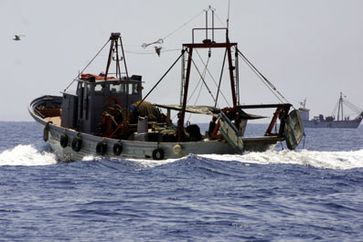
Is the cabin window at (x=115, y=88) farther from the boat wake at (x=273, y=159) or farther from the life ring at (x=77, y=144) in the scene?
the boat wake at (x=273, y=159)

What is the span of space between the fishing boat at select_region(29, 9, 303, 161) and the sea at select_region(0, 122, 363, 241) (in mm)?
985

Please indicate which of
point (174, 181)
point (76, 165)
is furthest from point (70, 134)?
point (174, 181)

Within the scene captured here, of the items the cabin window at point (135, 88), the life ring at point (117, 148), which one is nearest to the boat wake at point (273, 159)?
the life ring at point (117, 148)

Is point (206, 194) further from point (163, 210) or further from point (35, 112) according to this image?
point (35, 112)

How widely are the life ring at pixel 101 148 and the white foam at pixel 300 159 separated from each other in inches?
208

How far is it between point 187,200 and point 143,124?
15035mm

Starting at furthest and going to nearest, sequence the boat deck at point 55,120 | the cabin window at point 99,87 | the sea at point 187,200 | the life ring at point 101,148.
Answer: the boat deck at point 55,120 < the cabin window at point 99,87 < the life ring at point 101,148 < the sea at point 187,200

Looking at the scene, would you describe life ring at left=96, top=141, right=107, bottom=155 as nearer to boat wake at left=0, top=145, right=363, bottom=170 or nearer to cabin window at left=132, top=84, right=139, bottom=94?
boat wake at left=0, top=145, right=363, bottom=170

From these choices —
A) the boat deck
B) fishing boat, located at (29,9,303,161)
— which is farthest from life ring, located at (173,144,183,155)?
the boat deck

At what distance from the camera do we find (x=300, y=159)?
3584 cm

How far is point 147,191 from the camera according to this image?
2492 cm

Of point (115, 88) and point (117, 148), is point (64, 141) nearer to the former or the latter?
point (115, 88)

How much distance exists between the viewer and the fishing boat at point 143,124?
3559 cm

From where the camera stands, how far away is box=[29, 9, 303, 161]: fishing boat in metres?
35.6
